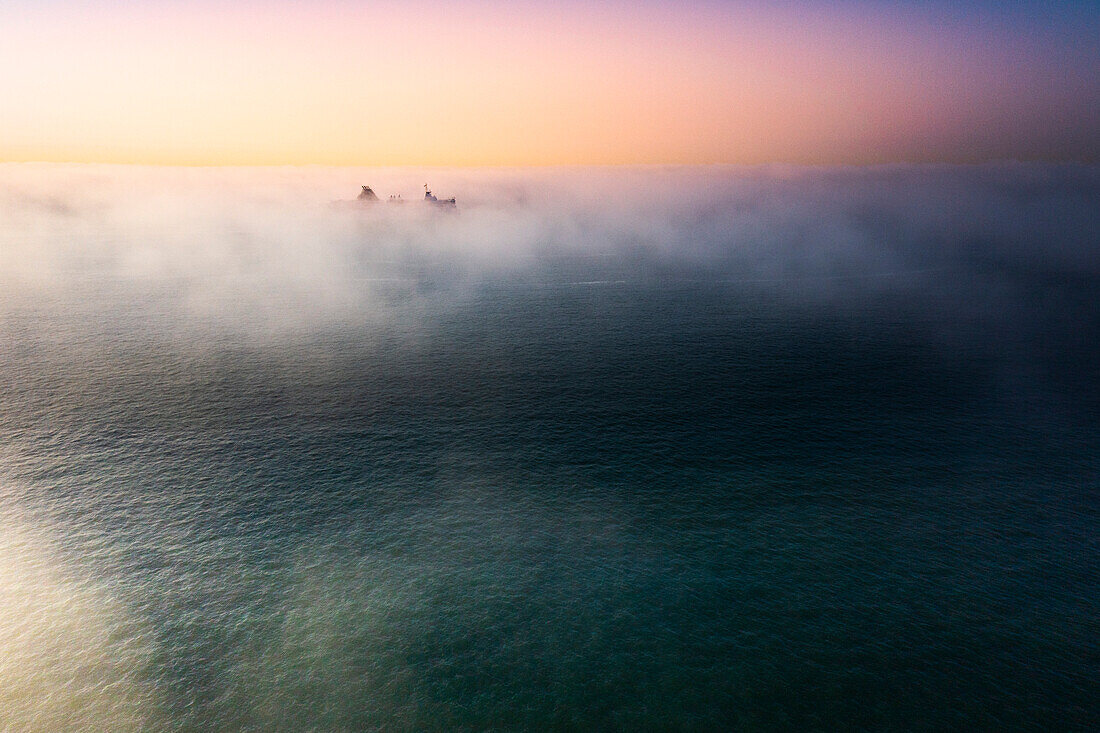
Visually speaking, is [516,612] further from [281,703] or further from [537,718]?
[281,703]

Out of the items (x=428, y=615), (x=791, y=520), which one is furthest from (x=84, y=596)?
(x=791, y=520)

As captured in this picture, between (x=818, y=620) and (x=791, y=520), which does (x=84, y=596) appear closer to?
(x=818, y=620)

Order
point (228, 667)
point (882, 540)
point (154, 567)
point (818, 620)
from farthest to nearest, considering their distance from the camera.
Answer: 1. point (882, 540)
2. point (154, 567)
3. point (818, 620)
4. point (228, 667)

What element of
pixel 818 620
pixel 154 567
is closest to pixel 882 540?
pixel 818 620

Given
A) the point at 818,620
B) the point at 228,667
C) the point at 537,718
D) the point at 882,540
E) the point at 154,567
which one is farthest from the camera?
the point at 882,540

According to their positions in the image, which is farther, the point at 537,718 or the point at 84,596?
the point at 84,596

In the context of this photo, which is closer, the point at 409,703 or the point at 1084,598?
the point at 409,703

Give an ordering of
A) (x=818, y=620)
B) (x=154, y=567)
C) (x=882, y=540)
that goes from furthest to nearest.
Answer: (x=882, y=540), (x=154, y=567), (x=818, y=620)

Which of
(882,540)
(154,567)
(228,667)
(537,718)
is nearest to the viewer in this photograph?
(537,718)
